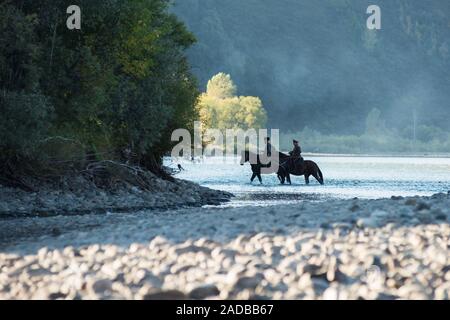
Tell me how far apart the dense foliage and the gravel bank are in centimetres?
1050

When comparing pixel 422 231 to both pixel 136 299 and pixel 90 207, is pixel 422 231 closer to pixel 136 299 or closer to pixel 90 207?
pixel 136 299

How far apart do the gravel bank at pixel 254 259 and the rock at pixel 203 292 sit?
0.01 m

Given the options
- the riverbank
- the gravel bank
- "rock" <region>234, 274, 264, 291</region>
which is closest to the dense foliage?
the riverbank

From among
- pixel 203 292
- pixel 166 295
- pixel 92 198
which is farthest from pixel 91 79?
pixel 203 292

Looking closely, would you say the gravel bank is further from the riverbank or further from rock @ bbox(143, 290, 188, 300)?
the riverbank

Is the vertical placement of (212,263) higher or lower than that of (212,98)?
lower

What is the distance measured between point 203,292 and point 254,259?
64.5 inches

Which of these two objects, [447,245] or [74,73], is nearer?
[447,245]

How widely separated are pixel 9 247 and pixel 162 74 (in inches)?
966

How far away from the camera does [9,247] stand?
18797mm

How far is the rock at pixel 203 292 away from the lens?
13039mm

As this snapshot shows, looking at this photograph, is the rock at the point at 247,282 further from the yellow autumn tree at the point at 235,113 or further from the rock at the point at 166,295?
the yellow autumn tree at the point at 235,113

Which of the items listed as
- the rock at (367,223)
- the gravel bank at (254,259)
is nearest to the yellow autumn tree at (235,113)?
the gravel bank at (254,259)
